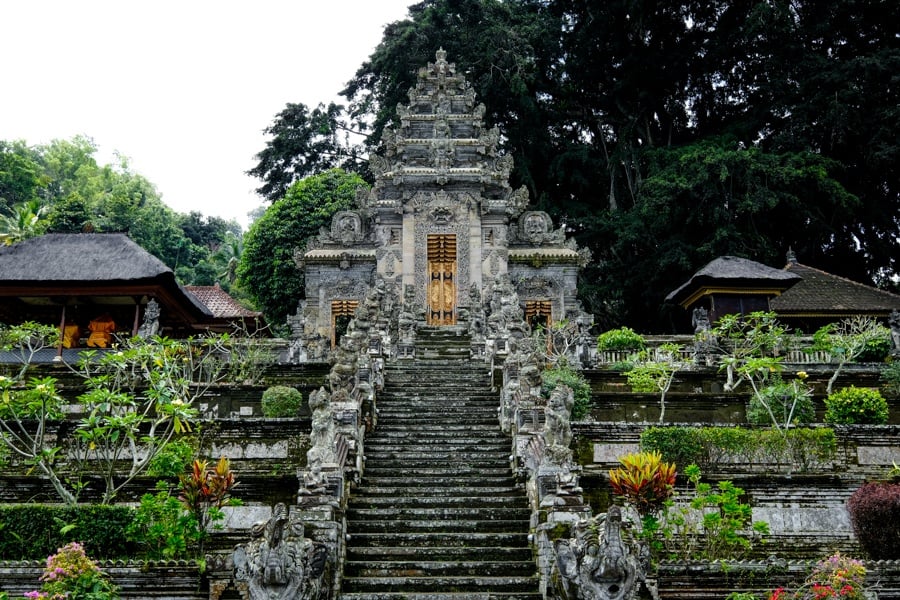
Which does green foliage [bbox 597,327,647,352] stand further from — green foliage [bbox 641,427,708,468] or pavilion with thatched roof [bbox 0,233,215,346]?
pavilion with thatched roof [bbox 0,233,215,346]

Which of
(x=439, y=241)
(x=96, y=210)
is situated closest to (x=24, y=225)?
(x=96, y=210)

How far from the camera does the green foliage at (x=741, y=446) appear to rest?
11.6m

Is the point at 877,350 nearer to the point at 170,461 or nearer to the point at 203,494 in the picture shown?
the point at 170,461

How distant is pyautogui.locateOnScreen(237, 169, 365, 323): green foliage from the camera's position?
3028 cm

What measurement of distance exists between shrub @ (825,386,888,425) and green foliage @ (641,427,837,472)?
6.07 feet

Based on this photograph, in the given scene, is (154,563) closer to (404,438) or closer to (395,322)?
(404,438)

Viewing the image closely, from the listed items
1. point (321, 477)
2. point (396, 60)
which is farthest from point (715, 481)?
point (396, 60)

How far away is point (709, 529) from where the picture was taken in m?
9.52

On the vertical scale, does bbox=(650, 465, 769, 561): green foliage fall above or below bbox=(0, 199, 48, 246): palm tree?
below

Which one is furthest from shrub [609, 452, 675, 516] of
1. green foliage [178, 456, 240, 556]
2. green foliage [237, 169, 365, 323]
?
green foliage [237, 169, 365, 323]

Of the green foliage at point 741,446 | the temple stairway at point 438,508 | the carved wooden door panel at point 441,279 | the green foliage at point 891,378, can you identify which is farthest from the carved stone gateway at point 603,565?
the carved wooden door panel at point 441,279

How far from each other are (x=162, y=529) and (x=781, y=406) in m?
9.79

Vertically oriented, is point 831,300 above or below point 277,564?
above

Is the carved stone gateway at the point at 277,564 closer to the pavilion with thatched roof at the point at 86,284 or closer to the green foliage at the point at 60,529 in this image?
the green foliage at the point at 60,529
